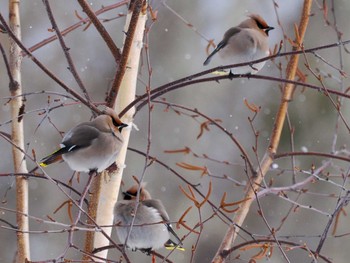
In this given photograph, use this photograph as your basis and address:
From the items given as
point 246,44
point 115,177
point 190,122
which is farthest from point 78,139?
point 190,122

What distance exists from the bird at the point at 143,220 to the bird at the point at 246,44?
0.63 meters

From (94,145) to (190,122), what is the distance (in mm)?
8810

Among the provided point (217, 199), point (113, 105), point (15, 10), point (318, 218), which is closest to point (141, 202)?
point (113, 105)

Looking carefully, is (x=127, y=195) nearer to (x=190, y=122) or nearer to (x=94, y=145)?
(x=94, y=145)

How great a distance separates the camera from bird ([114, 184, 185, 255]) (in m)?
2.88

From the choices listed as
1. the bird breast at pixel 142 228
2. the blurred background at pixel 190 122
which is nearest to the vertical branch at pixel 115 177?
the bird breast at pixel 142 228

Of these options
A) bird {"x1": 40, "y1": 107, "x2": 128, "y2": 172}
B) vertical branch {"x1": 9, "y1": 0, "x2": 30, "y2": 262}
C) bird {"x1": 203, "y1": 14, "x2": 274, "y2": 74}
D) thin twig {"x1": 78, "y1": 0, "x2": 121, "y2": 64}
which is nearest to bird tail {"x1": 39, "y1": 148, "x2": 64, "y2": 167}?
bird {"x1": 40, "y1": 107, "x2": 128, "y2": 172}

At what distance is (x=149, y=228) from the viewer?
2.92 meters

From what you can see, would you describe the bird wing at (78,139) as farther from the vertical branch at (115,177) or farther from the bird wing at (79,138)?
the vertical branch at (115,177)

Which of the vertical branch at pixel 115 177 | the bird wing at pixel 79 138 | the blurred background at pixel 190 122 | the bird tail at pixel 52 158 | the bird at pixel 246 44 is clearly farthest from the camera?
the blurred background at pixel 190 122

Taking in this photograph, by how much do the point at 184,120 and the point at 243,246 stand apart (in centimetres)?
871

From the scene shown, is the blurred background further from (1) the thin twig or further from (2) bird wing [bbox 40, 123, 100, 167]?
(2) bird wing [bbox 40, 123, 100, 167]

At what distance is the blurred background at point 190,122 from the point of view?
10.0 metres

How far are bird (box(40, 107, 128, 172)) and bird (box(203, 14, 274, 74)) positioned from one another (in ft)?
2.40
